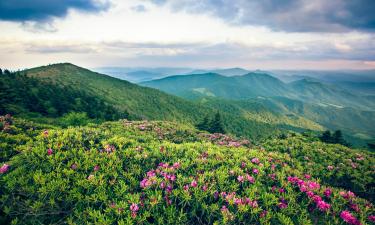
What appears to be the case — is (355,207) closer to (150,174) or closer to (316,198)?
(316,198)

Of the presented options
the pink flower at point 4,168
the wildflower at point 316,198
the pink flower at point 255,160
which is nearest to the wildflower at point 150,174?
the pink flower at point 255,160

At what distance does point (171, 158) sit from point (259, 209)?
298cm

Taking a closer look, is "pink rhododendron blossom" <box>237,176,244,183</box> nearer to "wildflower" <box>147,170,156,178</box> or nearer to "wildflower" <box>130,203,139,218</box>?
"wildflower" <box>147,170,156,178</box>

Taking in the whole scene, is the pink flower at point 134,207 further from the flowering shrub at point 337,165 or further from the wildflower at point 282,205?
the flowering shrub at point 337,165

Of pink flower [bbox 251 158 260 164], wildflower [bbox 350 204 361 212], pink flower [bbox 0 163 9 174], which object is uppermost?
pink flower [bbox 0 163 9 174]

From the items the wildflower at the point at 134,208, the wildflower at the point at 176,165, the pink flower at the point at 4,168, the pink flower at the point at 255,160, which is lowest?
the wildflower at the point at 134,208

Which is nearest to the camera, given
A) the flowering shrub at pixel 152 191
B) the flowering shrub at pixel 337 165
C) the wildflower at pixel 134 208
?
the wildflower at pixel 134 208

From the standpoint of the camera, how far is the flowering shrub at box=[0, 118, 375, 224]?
4.44m

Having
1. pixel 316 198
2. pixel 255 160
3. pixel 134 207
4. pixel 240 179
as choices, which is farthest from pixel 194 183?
pixel 316 198

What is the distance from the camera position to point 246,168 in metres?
6.12

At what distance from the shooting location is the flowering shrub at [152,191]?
14.6 feet

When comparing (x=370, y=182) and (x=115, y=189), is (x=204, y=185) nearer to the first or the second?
(x=115, y=189)

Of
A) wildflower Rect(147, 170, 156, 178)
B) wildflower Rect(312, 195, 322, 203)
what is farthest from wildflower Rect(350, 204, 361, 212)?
wildflower Rect(147, 170, 156, 178)

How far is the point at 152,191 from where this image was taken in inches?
190
